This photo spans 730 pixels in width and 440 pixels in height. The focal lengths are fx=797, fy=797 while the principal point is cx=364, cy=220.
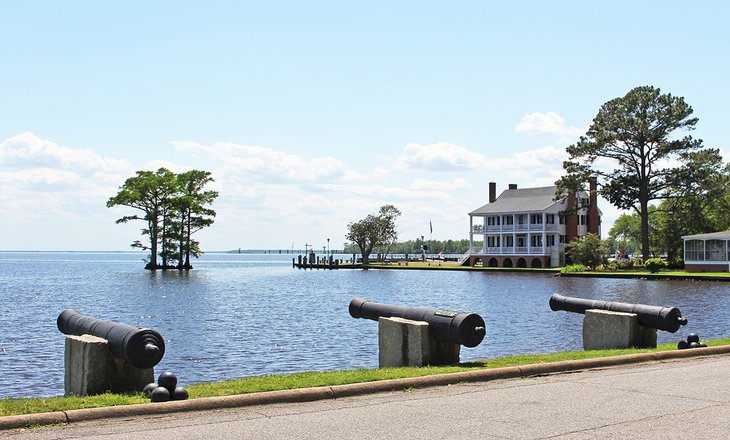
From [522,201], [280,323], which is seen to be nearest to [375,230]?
[522,201]

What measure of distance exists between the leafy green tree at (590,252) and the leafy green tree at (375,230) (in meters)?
49.1

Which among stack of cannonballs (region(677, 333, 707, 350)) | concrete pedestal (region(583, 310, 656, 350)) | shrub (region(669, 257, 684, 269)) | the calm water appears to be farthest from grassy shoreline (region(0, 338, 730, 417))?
shrub (region(669, 257, 684, 269))

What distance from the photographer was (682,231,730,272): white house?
71062mm

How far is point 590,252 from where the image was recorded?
81.2 meters

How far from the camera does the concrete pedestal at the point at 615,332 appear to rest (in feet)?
57.0

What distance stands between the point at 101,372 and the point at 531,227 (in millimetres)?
87166

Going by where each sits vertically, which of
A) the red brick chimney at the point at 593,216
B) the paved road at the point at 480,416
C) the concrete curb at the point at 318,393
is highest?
the red brick chimney at the point at 593,216

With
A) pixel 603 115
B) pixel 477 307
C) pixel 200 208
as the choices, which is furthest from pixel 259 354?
pixel 200 208

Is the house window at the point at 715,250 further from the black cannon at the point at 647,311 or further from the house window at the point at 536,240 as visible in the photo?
the black cannon at the point at 647,311

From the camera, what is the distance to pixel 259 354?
2408 centimetres

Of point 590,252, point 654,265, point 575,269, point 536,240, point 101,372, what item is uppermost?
point 536,240

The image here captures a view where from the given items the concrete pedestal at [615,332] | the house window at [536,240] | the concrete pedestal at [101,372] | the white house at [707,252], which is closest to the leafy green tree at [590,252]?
the white house at [707,252]

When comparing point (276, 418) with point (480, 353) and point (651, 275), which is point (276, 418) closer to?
point (480, 353)

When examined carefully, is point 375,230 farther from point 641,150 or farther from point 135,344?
point 135,344
